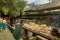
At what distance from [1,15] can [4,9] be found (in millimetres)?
460

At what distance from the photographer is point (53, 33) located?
5.21 ft

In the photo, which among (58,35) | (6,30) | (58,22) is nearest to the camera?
(58,35)

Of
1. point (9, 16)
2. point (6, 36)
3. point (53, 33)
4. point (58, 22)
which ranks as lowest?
point (6, 36)

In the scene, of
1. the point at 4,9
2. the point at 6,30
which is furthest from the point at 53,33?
the point at 4,9

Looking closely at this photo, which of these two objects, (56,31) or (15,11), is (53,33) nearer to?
(56,31)

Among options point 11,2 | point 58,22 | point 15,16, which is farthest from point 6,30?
point 58,22

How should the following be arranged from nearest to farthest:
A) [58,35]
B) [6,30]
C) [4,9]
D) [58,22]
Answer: [58,35]
[58,22]
[6,30]
[4,9]

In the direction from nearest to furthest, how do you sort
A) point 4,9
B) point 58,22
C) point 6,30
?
point 58,22 → point 6,30 → point 4,9

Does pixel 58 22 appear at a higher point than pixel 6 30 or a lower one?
higher

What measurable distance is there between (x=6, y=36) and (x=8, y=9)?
1.22m

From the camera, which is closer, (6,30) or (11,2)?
(6,30)

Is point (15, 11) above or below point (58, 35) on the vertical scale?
below

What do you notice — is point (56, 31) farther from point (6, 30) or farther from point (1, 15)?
point (1, 15)

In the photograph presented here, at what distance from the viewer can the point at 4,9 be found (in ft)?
19.2
